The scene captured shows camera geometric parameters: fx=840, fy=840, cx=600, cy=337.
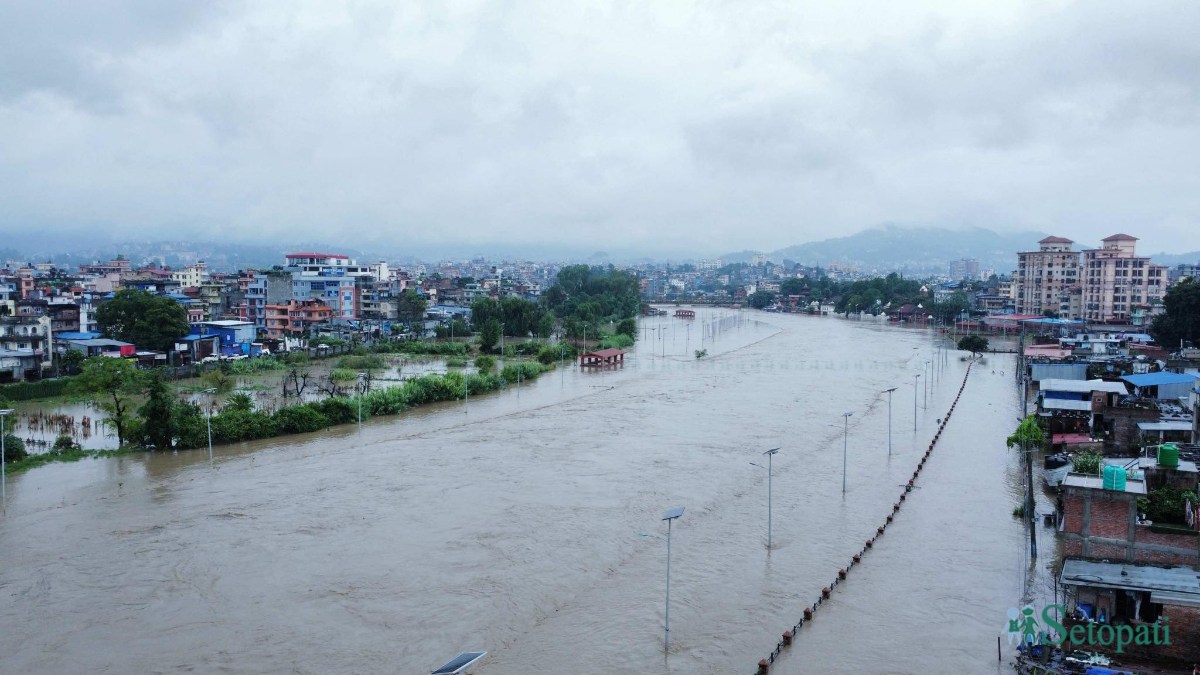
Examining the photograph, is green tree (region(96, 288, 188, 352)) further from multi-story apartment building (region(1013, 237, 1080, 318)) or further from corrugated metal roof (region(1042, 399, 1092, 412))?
multi-story apartment building (region(1013, 237, 1080, 318))

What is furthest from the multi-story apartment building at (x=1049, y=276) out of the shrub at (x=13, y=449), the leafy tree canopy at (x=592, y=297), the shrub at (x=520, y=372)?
the shrub at (x=13, y=449)

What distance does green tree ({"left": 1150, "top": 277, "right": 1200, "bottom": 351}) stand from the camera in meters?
22.7

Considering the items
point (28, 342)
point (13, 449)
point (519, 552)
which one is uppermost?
point (28, 342)

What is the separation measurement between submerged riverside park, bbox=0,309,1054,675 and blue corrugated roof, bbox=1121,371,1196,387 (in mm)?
2427

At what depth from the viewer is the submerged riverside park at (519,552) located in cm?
656

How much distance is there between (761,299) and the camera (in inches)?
2520

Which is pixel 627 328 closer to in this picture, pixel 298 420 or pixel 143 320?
pixel 143 320

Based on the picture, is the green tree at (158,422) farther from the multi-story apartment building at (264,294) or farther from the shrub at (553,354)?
the multi-story apartment building at (264,294)

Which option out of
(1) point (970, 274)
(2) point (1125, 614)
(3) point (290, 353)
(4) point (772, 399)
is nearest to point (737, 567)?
(2) point (1125, 614)

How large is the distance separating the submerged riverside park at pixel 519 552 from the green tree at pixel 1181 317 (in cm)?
1151

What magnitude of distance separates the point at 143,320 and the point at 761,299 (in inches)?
1917

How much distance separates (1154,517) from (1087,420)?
611 cm

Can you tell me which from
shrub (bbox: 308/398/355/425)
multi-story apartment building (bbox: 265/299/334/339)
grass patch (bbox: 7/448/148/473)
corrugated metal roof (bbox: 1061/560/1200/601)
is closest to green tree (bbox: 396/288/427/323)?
multi-story apartment building (bbox: 265/299/334/339)

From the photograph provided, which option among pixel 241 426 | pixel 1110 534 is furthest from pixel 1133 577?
pixel 241 426
